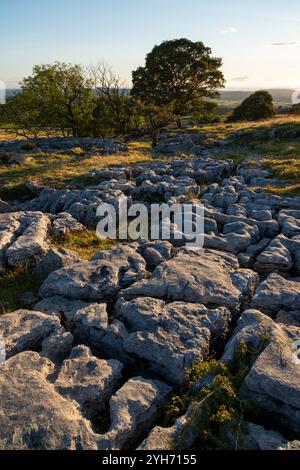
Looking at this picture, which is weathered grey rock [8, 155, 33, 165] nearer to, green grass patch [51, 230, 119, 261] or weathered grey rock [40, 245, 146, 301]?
green grass patch [51, 230, 119, 261]

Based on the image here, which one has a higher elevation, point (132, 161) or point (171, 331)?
point (132, 161)

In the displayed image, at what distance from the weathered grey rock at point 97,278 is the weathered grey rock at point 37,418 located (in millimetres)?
2883

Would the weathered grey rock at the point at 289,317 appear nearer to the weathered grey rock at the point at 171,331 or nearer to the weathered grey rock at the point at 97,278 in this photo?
the weathered grey rock at the point at 171,331

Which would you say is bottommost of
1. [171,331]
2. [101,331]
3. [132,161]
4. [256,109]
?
[101,331]

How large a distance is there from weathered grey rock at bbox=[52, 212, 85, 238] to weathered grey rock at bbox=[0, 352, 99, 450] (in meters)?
7.66

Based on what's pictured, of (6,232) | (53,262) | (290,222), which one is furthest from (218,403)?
(6,232)

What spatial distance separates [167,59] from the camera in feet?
177

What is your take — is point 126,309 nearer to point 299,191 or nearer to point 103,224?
point 103,224

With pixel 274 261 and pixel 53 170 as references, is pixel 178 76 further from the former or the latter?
pixel 274 261

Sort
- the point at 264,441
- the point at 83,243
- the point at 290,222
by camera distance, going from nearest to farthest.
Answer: the point at 264,441 < the point at 290,222 < the point at 83,243

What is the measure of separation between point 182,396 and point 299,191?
14.6 meters

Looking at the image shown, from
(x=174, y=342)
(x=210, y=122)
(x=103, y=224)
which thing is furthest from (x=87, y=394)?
(x=210, y=122)

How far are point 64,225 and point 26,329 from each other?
22.9ft

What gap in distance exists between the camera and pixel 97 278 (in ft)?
31.4
